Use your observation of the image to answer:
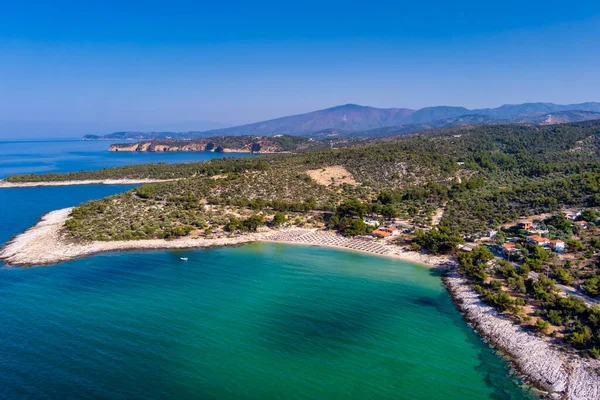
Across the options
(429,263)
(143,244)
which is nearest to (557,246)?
(429,263)

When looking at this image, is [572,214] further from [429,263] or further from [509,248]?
[429,263]

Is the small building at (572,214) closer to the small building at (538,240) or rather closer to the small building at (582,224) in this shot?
the small building at (582,224)

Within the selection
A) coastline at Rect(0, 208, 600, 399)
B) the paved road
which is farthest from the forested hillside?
the paved road

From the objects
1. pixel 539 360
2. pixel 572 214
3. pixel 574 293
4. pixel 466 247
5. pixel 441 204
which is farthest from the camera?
pixel 441 204

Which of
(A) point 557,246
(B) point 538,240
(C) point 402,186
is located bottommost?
(A) point 557,246

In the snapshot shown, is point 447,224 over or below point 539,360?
over

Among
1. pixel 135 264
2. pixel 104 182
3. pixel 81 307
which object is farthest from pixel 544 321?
pixel 104 182

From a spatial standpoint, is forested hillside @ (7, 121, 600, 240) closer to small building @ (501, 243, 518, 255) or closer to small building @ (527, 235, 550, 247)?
small building @ (501, 243, 518, 255)
